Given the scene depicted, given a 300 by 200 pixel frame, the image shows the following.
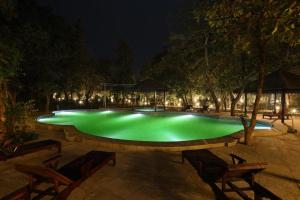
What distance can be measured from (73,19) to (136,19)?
295 ft

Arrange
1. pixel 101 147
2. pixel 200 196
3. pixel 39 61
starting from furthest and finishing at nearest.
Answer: pixel 39 61
pixel 101 147
pixel 200 196

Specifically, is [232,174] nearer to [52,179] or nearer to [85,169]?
[85,169]

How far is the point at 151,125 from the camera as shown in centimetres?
1545

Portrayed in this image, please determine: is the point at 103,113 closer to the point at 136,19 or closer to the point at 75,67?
the point at 75,67

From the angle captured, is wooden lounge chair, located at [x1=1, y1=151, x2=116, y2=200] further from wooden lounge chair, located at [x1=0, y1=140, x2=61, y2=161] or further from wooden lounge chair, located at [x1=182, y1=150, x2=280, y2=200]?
wooden lounge chair, located at [x1=182, y1=150, x2=280, y2=200]

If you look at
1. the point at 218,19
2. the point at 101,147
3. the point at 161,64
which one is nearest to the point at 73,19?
the point at 161,64

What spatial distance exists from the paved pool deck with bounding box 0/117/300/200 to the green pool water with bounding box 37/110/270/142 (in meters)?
4.97

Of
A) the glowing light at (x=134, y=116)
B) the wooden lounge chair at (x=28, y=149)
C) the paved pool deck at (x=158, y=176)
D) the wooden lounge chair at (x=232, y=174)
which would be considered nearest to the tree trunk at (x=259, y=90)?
the paved pool deck at (x=158, y=176)

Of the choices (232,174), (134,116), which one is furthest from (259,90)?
(134,116)

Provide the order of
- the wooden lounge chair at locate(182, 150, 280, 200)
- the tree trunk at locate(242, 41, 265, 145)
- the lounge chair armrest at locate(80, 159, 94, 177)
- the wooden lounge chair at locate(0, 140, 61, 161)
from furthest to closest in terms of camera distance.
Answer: the tree trunk at locate(242, 41, 265, 145) < the wooden lounge chair at locate(0, 140, 61, 161) < the lounge chair armrest at locate(80, 159, 94, 177) < the wooden lounge chair at locate(182, 150, 280, 200)

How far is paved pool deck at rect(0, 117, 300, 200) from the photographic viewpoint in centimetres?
405

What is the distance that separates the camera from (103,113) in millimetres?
20000

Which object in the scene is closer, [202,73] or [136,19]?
[202,73]

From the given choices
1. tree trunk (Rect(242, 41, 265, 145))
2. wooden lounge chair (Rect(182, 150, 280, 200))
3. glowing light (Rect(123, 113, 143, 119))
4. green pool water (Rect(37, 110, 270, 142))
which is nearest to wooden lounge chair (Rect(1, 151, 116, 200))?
wooden lounge chair (Rect(182, 150, 280, 200))
